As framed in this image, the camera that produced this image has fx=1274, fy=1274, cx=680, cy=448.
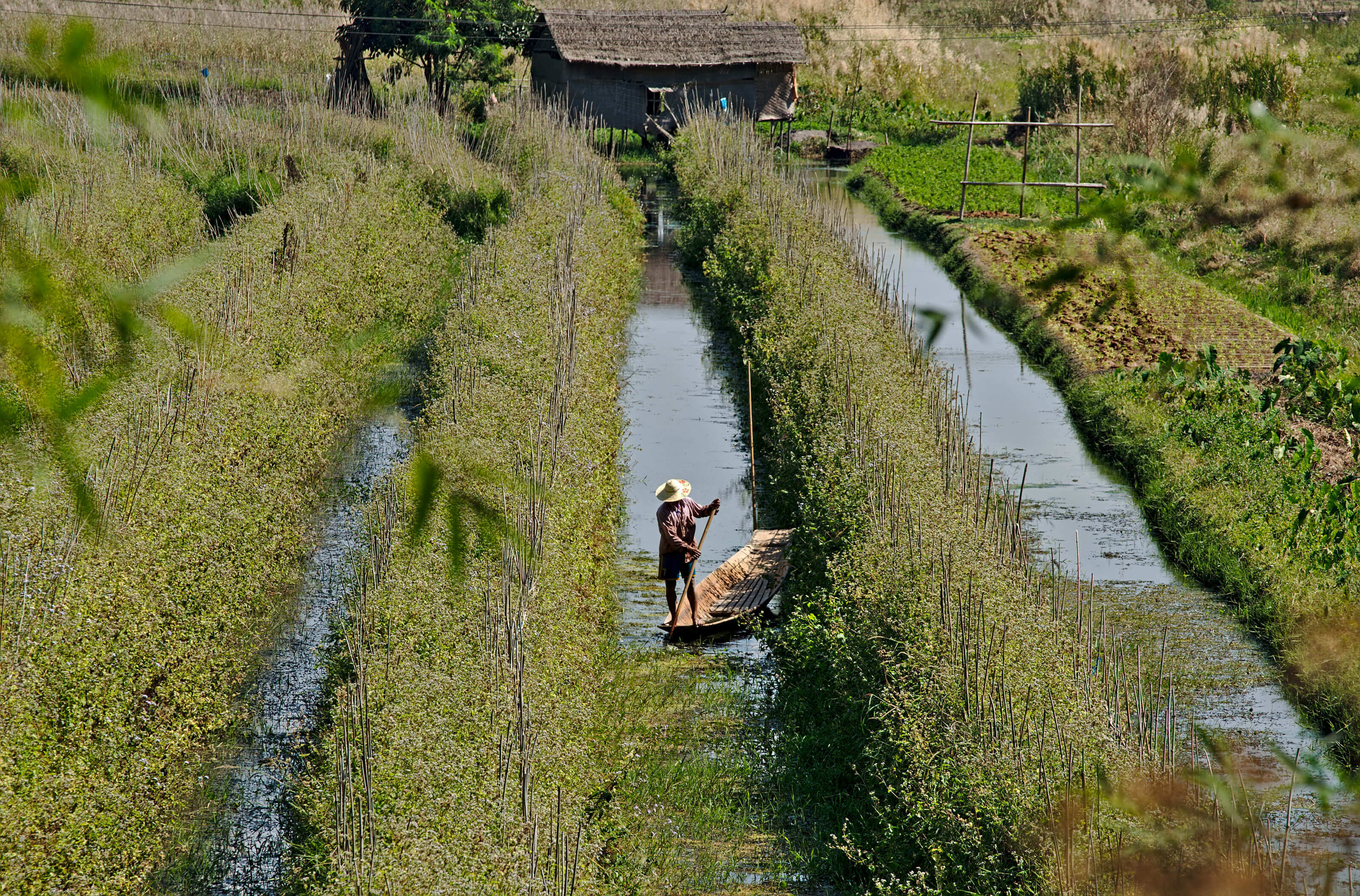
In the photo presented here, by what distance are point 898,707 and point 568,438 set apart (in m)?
4.38

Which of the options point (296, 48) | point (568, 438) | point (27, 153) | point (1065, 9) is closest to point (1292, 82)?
point (27, 153)

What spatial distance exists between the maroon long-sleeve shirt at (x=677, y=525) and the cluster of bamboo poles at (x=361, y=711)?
7.55 feet

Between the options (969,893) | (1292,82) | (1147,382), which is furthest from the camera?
(1147,382)

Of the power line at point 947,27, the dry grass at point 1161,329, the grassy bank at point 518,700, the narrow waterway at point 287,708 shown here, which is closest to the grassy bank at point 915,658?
the grassy bank at point 518,700

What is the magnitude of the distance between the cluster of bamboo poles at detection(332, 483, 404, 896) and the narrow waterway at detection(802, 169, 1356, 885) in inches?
129

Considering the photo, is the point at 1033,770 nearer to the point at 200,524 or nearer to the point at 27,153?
the point at 27,153

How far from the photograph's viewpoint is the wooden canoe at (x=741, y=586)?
10.0 meters

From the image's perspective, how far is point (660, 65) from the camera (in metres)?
31.5

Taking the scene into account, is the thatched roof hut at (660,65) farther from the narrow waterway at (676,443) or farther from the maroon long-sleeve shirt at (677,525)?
the maroon long-sleeve shirt at (677,525)

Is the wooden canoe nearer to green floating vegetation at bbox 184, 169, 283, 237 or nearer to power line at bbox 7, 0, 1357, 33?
power line at bbox 7, 0, 1357, 33

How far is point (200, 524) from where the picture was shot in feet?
30.5

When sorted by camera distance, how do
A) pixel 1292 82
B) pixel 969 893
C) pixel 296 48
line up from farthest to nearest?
1. pixel 296 48
2. pixel 969 893
3. pixel 1292 82

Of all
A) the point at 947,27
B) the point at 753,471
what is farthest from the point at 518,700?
the point at 947,27

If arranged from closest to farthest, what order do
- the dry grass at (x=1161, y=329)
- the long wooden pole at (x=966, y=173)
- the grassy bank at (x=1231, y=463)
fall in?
the grassy bank at (x=1231, y=463) → the dry grass at (x=1161, y=329) → the long wooden pole at (x=966, y=173)
